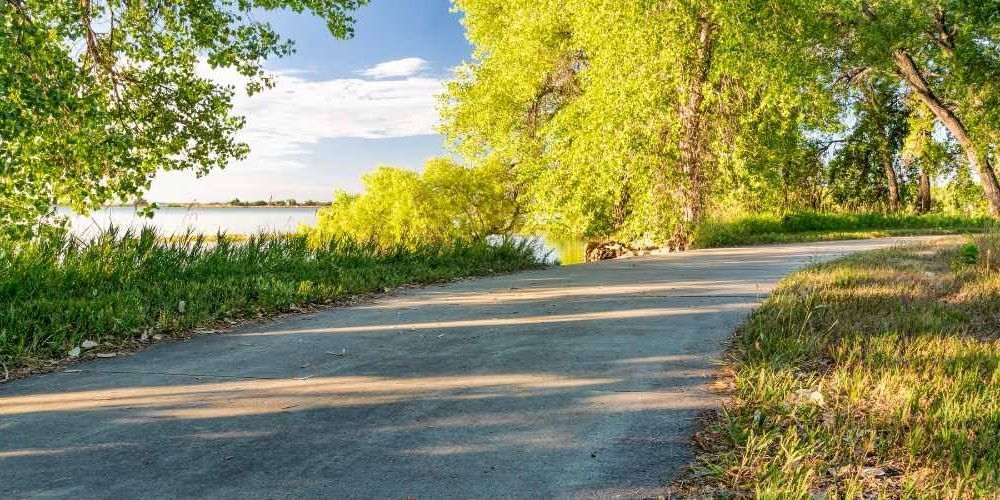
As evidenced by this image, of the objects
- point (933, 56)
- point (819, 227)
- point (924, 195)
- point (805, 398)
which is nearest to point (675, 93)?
→ point (819, 227)

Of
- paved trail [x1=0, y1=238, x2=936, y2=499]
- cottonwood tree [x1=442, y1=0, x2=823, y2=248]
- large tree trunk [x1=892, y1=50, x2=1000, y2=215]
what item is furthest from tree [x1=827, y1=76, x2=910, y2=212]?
paved trail [x1=0, y1=238, x2=936, y2=499]

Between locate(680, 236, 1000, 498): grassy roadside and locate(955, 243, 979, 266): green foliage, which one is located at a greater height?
locate(955, 243, 979, 266): green foliage

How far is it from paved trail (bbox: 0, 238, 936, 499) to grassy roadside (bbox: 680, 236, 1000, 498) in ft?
1.03

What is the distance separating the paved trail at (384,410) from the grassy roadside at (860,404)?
12.3 inches

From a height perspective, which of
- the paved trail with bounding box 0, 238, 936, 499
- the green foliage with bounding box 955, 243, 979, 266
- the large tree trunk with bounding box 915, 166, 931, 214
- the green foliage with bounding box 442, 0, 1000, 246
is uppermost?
the green foliage with bounding box 442, 0, 1000, 246

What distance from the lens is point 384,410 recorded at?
4.00 m

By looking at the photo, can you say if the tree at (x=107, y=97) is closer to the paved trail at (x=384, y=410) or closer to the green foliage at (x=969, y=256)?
the paved trail at (x=384, y=410)

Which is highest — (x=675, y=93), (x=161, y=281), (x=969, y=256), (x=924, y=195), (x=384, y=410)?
(x=675, y=93)

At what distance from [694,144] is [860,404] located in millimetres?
16341

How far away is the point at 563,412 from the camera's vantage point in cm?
386

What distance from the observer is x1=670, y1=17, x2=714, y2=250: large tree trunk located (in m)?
18.5

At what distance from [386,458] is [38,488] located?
164cm

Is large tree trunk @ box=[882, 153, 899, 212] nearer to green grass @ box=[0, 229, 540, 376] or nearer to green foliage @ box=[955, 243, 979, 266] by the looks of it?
green foliage @ box=[955, 243, 979, 266]

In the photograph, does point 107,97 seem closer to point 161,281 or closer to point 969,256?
point 161,281
